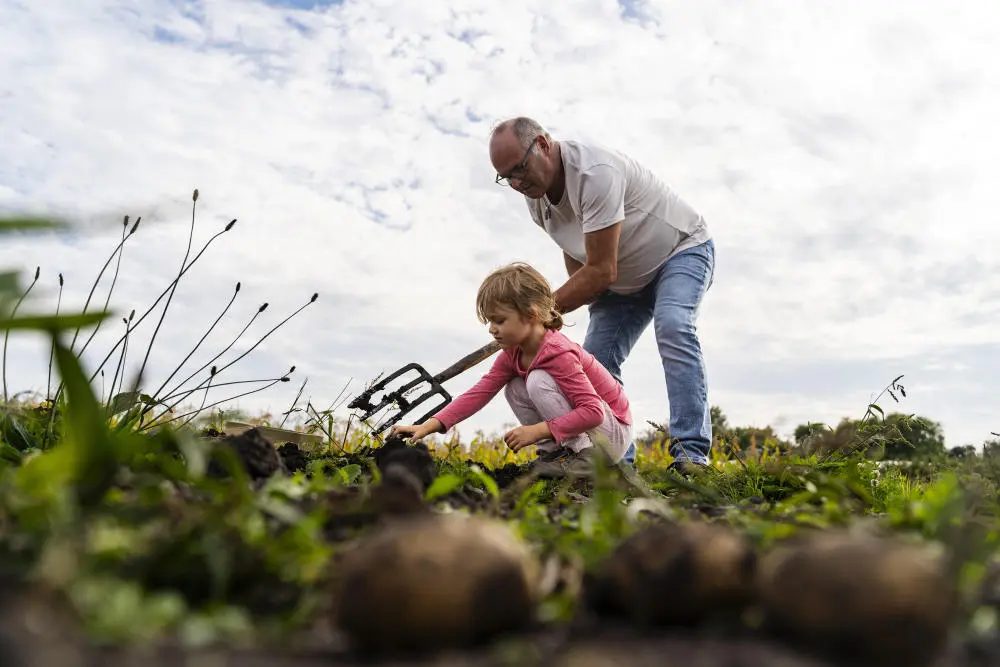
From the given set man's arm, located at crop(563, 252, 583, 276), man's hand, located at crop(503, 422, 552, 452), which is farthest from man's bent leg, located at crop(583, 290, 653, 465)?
man's hand, located at crop(503, 422, 552, 452)

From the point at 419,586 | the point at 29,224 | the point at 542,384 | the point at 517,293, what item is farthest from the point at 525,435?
the point at 419,586

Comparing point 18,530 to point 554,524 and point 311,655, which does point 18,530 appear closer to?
point 311,655

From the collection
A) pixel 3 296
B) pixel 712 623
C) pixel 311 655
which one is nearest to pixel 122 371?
pixel 3 296

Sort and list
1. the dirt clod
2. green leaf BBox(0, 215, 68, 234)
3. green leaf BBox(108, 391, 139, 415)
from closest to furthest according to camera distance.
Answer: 1. green leaf BBox(0, 215, 68, 234)
2. the dirt clod
3. green leaf BBox(108, 391, 139, 415)

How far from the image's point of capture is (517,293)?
4.22m

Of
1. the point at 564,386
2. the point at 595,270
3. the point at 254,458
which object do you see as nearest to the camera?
the point at 254,458

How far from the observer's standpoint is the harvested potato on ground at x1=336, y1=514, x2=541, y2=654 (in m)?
0.83

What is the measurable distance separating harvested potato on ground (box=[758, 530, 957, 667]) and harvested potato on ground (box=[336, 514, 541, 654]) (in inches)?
11.9

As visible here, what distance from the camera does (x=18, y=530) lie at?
1.06 metres

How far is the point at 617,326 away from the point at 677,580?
435 centimetres

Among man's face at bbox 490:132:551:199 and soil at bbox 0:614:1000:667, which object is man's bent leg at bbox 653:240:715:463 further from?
soil at bbox 0:614:1000:667

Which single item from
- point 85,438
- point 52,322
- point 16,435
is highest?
point 16,435

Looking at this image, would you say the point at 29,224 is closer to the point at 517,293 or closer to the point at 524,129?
the point at 517,293

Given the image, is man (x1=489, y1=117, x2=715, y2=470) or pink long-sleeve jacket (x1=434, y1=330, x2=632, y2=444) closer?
pink long-sleeve jacket (x1=434, y1=330, x2=632, y2=444)
